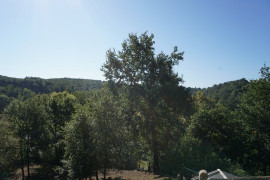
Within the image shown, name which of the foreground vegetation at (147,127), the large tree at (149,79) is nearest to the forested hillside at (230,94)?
the foreground vegetation at (147,127)

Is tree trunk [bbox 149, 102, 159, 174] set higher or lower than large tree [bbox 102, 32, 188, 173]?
lower

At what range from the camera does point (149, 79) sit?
18.2 m

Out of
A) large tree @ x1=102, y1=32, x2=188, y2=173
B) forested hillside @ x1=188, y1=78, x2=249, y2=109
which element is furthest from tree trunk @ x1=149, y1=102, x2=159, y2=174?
forested hillside @ x1=188, y1=78, x2=249, y2=109

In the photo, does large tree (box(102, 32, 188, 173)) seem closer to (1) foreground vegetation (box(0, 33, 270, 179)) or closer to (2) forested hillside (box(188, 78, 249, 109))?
(1) foreground vegetation (box(0, 33, 270, 179))

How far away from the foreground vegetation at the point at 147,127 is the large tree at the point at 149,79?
0.09m

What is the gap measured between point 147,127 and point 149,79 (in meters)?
4.86

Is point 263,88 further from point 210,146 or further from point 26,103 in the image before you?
point 26,103

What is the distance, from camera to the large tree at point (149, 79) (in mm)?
17797

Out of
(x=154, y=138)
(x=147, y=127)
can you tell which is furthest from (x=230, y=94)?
(x=147, y=127)

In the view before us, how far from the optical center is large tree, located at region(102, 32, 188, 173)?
17797 mm

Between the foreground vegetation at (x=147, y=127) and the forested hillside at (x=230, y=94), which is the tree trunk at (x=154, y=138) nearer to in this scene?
the foreground vegetation at (x=147, y=127)

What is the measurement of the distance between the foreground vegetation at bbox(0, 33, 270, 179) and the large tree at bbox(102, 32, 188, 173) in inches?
3.7

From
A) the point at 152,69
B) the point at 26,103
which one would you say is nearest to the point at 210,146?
the point at 152,69

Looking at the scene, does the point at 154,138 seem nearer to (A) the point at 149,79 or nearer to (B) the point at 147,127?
(B) the point at 147,127
